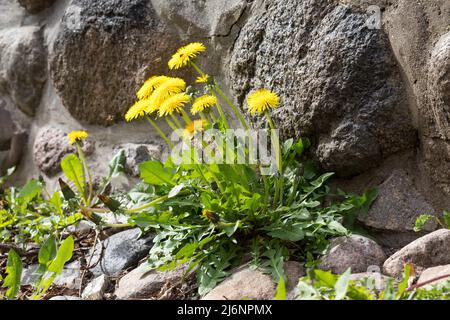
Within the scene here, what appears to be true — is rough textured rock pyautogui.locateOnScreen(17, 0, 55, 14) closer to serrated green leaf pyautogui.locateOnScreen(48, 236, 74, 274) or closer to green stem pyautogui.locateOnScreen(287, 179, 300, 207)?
serrated green leaf pyautogui.locateOnScreen(48, 236, 74, 274)

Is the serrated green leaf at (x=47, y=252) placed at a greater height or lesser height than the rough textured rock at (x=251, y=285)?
greater

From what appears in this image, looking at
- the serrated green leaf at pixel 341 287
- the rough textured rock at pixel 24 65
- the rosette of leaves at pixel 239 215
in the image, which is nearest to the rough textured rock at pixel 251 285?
the rosette of leaves at pixel 239 215

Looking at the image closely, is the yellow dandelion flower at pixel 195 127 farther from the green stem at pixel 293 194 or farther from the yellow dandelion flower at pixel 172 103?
the green stem at pixel 293 194

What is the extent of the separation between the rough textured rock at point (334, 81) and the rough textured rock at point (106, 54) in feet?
1.67

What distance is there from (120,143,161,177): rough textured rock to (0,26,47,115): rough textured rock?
65 cm

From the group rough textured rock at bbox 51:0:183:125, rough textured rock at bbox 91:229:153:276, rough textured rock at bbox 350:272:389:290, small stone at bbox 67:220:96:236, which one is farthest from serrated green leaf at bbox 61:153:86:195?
rough textured rock at bbox 350:272:389:290

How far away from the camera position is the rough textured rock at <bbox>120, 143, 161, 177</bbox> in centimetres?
246

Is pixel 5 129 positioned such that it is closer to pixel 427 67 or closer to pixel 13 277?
pixel 13 277

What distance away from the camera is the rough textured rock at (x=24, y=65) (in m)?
2.80

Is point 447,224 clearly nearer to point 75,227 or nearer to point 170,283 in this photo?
point 170,283

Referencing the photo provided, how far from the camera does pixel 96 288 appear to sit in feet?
6.27

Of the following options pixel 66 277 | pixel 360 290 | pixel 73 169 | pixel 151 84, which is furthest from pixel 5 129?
pixel 360 290

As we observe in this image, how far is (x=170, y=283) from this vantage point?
184 cm
